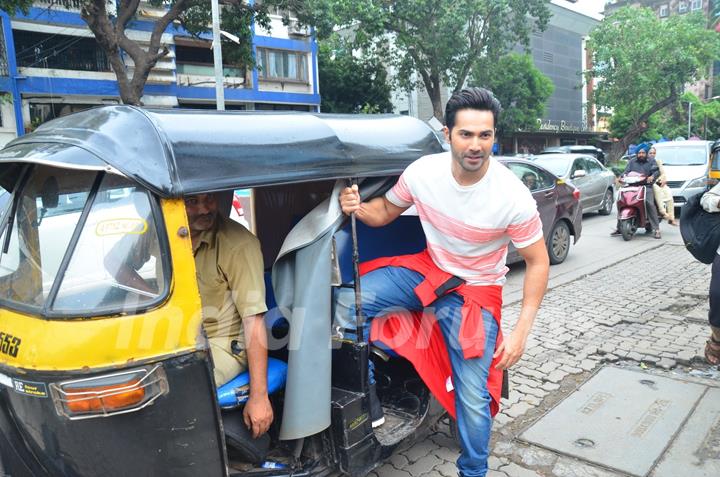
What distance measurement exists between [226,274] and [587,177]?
11517 millimetres

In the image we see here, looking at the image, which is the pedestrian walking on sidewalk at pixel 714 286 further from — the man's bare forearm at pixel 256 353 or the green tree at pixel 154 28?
the green tree at pixel 154 28

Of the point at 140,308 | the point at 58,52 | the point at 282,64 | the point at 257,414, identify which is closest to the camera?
the point at 140,308

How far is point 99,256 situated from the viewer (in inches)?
80.0

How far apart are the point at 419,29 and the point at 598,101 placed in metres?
17.5

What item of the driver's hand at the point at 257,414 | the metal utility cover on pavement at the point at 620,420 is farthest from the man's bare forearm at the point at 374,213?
the metal utility cover on pavement at the point at 620,420

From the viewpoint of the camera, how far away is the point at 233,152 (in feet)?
7.13

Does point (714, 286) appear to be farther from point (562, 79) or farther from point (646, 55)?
point (562, 79)

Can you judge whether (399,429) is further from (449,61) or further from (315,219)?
(449,61)

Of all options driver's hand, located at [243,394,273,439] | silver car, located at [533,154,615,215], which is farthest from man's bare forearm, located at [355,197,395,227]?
silver car, located at [533,154,615,215]

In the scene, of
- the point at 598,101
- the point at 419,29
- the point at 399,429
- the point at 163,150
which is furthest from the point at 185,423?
the point at 598,101

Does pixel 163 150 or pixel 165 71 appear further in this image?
pixel 165 71

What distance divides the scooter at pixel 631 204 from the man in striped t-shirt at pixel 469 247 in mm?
8387

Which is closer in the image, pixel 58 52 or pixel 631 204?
pixel 631 204

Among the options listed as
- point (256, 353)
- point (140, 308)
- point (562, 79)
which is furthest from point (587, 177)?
point (562, 79)
